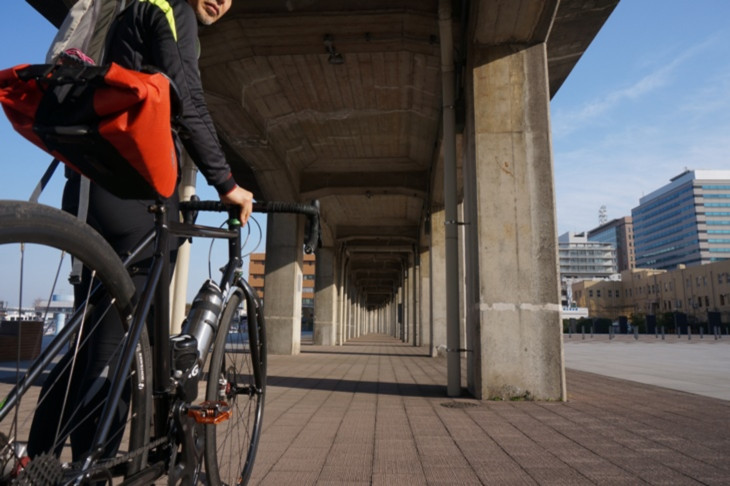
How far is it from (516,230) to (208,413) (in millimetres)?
5264

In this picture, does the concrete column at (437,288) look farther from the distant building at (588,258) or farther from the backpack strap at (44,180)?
the distant building at (588,258)

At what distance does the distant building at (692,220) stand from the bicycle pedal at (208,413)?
513ft

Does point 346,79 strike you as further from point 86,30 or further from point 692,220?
point 692,220

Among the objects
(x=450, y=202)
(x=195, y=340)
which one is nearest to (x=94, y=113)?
(x=195, y=340)

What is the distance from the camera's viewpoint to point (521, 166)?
251 inches

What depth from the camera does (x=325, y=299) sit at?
24.3 m

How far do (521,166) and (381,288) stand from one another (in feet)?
165

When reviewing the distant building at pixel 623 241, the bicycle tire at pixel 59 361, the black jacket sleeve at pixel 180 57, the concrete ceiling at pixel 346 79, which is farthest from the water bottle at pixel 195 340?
the distant building at pixel 623 241

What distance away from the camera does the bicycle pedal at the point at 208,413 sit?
5.06 ft

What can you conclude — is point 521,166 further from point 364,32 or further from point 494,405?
point 364,32

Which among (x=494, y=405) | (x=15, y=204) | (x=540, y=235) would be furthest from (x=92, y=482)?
(x=540, y=235)

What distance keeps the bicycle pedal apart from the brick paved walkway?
1.27 m

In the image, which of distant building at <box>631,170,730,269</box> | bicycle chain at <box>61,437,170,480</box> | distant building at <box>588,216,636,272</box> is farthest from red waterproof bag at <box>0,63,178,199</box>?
distant building at <box>588,216,636,272</box>

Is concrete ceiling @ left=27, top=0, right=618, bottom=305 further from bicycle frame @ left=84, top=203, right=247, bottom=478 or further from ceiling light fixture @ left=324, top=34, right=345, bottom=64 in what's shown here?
bicycle frame @ left=84, top=203, right=247, bottom=478
